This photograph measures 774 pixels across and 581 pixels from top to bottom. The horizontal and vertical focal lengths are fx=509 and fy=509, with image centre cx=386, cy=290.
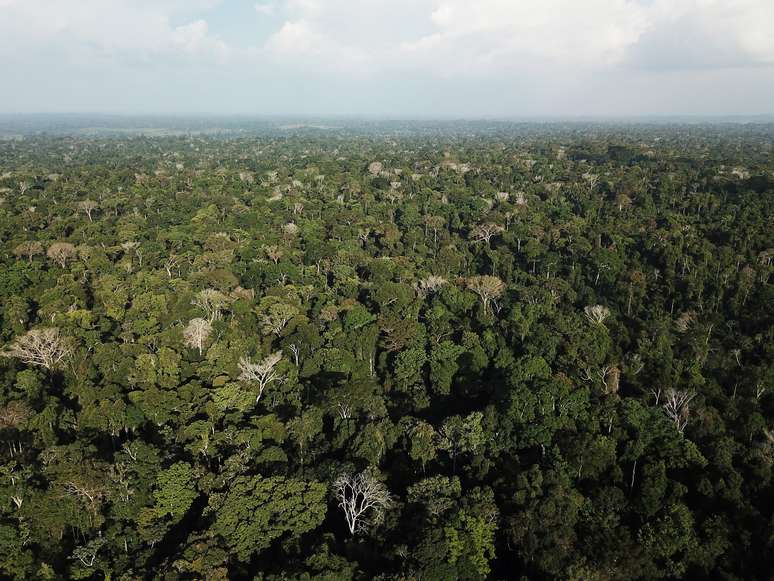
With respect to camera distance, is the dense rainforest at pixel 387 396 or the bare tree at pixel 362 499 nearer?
the dense rainforest at pixel 387 396

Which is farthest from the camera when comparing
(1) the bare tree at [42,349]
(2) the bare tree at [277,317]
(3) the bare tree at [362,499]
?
(2) the bare tree at [277,317]

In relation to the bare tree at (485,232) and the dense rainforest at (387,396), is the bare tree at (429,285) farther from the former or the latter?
the bare tree at (485,232)

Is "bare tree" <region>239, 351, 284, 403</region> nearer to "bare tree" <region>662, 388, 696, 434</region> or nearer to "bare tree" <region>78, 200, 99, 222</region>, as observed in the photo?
"bare tree" <region>662, 388, 696, 434</region>

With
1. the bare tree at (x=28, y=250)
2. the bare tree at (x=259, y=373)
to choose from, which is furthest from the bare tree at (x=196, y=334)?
the bare tree at (x=28, y=250)

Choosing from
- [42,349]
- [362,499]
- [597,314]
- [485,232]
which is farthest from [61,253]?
[597,314]

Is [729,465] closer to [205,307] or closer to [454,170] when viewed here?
[205,307]

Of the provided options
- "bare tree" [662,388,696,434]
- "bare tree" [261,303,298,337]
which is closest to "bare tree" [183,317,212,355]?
"bare tree" [261,303,298,337]

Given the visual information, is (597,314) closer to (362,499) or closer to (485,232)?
(485,232)
